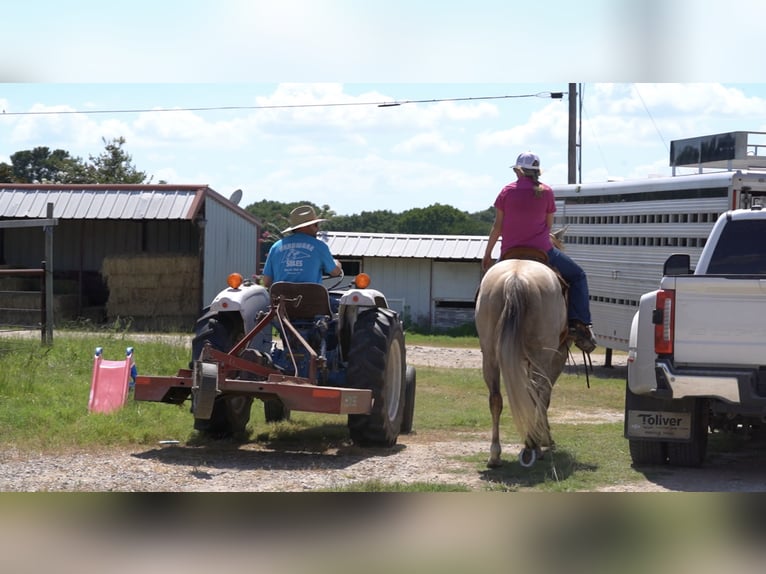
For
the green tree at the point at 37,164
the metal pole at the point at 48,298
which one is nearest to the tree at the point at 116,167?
the green tree at the point at 37,164

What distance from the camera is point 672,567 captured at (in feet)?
15.2

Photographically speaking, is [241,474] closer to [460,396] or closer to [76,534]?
[76,534]

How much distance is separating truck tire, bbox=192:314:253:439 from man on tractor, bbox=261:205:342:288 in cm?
56

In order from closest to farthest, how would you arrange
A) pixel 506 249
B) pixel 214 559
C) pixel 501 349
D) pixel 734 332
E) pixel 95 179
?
1. pixel 214 559
2. pixel 734 332
3. pixel 501 349
4. pixel 506 249
5. pixel 95 179

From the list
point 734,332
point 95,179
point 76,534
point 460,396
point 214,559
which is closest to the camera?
point 214,559

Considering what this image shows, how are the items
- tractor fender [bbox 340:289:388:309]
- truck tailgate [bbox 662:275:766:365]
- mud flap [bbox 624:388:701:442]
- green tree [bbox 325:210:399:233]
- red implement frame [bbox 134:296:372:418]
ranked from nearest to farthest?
truck tailgate [bbox 662:275:766:365], mud flap [bbox 624:388:701:442], red implement frame [bbox 134:296:372:418], tractor fender [bbox 340:289:388:309], green tree [bbox 325:210:399:233]

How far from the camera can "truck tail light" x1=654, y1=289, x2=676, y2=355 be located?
8148 millimetres

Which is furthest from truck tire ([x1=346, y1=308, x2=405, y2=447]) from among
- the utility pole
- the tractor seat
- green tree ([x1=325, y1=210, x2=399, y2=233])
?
green tree ([x1=325, y1=210, x2=399, y2=233])

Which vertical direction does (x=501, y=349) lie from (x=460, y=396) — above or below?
above

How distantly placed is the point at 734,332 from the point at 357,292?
11.1ft

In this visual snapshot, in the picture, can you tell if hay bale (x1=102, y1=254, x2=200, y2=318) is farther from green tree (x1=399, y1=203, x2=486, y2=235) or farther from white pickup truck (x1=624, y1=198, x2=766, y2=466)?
green tree (x1=399, y1=203, x2=486, y2=235)

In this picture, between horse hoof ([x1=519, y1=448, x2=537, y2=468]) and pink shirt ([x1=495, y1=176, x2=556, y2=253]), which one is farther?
pink shirt ([x1=495, y1=176, x2=556, y2=253])

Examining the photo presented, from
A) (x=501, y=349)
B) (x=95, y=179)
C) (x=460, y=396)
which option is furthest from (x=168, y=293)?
(x=95, y=179)

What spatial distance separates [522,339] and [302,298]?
214 cm
